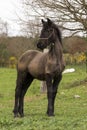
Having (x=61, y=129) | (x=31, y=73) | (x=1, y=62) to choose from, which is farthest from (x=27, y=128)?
(x=1, y=62)

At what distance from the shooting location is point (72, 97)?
15.7 m

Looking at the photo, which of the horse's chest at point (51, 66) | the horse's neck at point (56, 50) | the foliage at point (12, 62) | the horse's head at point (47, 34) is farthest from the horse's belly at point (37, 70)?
the foliage at point (12, 62)

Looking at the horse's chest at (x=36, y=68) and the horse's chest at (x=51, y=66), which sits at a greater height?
the horse's chest at (x=51, y=66)

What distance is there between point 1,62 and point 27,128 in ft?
123

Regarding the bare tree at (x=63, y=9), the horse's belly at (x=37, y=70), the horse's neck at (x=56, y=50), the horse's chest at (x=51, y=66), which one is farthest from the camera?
the bare tree at (x=63, y=9)

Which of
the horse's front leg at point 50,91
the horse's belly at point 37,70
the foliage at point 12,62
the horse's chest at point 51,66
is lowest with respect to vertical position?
the foliage at point 12,62

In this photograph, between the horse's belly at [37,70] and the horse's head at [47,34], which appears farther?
the horse's belly at [37,70]

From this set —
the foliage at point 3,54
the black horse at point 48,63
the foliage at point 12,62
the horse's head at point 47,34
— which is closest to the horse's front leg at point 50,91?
the black horse at point 48,63

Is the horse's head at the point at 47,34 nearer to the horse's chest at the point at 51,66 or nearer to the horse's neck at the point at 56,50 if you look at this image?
the horse's neck at the point at 56,50

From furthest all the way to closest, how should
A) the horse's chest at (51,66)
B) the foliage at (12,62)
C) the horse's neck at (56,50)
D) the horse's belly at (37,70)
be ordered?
the foliage at (12,62) < the horse's belly at (37,70) < the horse's neck at (56,50) < the horse's chest at (51,66)

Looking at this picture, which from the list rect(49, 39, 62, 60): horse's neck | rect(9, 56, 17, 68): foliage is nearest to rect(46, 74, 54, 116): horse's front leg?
rect(49, 39, 62, 60): horse's neck

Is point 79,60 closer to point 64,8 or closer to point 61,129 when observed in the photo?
point 64,8

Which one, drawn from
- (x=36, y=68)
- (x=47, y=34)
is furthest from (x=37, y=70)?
(x=47, y=34)

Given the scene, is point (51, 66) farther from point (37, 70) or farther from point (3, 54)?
point (3, 54)
